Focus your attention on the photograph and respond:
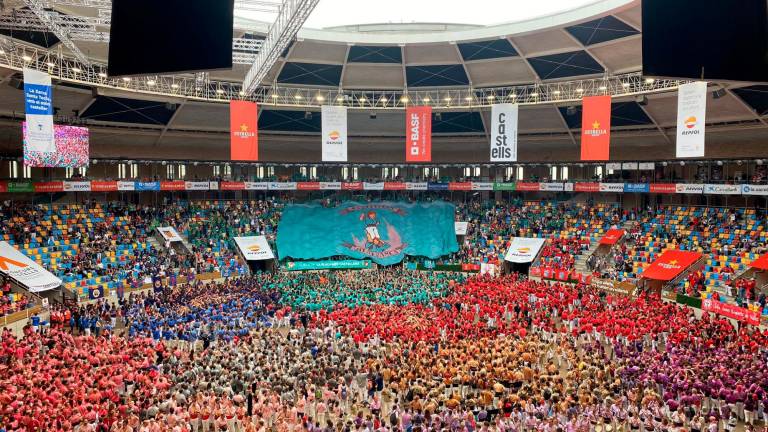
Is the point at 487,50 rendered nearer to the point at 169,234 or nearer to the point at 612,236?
the point at 612,236

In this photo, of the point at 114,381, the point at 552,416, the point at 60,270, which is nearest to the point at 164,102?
the point at 60,270

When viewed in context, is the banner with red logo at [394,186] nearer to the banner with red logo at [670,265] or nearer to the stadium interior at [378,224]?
the stadium interior at [378,224]

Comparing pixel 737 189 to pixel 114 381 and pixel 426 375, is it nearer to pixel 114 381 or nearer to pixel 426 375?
pixel 426 375

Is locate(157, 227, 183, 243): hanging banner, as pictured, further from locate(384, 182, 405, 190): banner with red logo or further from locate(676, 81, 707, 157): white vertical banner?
locate(676, 81, 707, 157): white vertical banner

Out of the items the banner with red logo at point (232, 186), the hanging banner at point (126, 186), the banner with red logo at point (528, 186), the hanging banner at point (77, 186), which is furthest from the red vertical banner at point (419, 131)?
the hanging banner at point (77, 186)

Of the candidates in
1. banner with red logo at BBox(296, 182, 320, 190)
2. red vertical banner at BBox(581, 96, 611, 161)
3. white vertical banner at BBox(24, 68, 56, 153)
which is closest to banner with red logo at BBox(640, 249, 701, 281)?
red vertical banner at BBox(581, 96, 611, 161)
